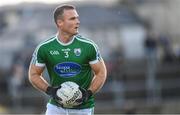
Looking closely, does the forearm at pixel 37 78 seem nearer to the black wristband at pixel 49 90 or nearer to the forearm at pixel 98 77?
the black wristband at pixel 49 90

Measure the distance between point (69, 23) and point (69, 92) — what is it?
81cm

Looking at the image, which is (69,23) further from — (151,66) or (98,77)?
(151,66)

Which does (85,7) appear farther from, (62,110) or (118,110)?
(62,110)

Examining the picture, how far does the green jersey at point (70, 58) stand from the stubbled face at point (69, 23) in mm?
140

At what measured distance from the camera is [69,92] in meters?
10.8

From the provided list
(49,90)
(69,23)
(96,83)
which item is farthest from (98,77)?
(69,23)

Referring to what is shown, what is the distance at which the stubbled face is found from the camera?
10.9 metres

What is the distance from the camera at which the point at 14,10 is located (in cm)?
4712

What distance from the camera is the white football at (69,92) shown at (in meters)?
10.8

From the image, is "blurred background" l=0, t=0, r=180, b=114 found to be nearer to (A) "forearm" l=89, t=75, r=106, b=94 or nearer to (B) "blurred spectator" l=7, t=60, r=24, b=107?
(B) "blurred spectator" l=7, t=60, r=24, b=107

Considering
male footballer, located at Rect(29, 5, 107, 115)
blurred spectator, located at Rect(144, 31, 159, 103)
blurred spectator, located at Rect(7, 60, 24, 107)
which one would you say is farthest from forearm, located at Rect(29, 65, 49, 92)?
blurred spectator, located at Rect(144, 31, 159, 103)

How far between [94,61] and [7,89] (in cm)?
1533

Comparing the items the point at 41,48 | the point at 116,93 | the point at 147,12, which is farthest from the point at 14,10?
the point at 41,48

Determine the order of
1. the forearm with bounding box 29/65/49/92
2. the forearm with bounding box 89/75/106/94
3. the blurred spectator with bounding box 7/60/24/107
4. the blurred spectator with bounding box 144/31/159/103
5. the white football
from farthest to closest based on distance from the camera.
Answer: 1. the blurred spectator with bounding box 144/31/159/103
2. the blurred spectator with bounding box 7/60/24/107
3. the forearm with bounding box 29/65/49/92
4. the forearm with bounding box 89/75/106/94
5. the white football
